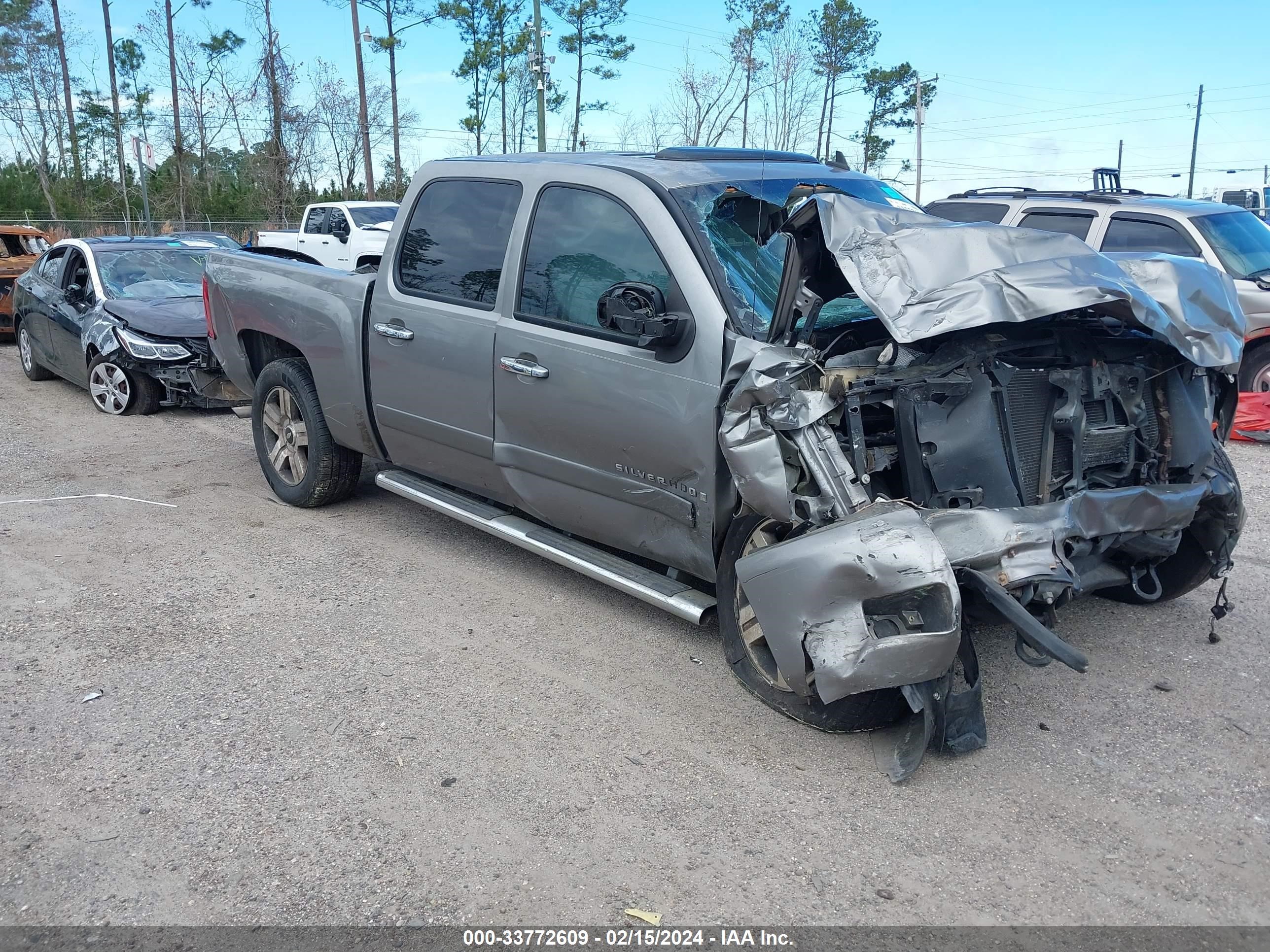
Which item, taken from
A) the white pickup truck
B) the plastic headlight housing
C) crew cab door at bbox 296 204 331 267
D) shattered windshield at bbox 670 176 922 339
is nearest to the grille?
shattered windshield at bbox 670 176 922 339

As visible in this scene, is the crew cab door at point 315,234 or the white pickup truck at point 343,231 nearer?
the white pickup truck at point 343,231

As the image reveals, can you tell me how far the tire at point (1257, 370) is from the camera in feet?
30.6

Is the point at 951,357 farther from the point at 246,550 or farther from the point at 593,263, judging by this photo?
the point at 246,550

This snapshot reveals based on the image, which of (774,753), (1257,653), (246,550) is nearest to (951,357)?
(774,753)

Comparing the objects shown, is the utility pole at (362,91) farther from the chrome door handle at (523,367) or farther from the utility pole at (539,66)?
the chrome door handle at (523,367)

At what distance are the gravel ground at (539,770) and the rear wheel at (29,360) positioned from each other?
23.1ft

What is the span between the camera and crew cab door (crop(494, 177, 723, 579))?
157 inches

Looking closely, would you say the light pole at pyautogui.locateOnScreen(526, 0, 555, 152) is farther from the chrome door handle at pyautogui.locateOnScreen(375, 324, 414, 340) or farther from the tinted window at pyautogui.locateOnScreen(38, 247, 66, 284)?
the chrome door handle at pyautogui.locateOnScreen(375, 324, 414, 340)

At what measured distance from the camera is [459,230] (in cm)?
514

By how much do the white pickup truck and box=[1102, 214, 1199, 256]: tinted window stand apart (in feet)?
42.6

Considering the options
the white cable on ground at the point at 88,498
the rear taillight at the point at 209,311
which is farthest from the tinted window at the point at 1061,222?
the white cable on ground at the point at 88,498

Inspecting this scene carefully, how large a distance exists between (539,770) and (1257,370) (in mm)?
8603

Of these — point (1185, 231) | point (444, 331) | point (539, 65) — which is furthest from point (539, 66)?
point (444, 331)

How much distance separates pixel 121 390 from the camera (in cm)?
959
